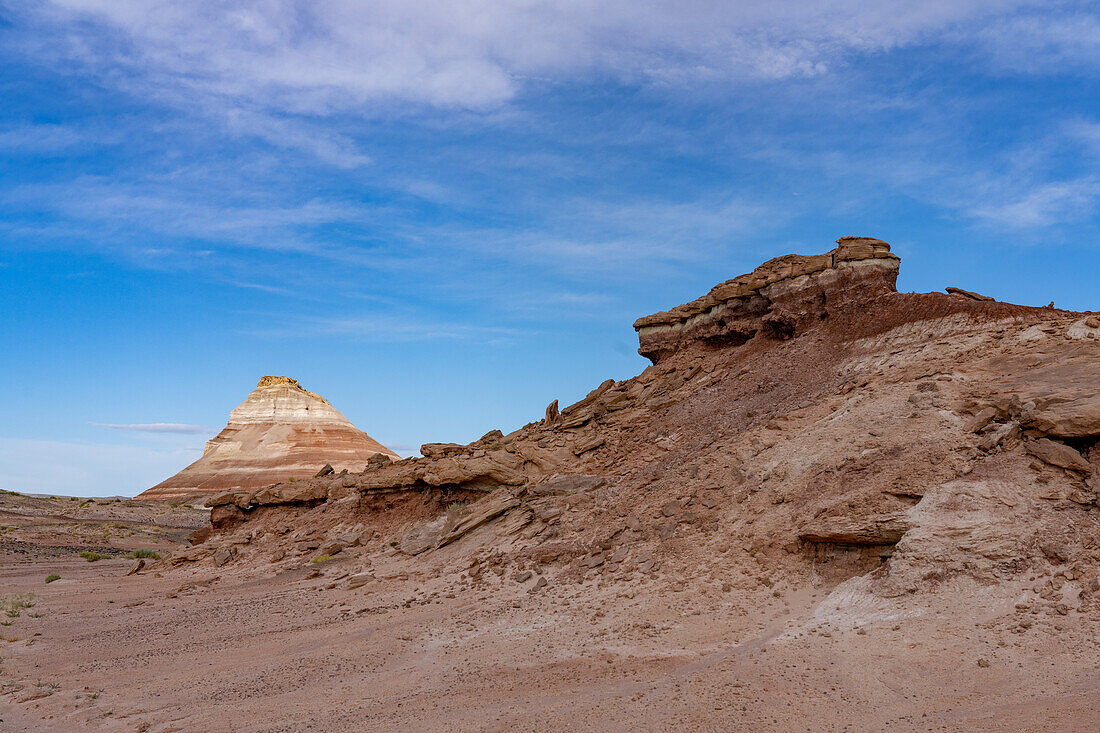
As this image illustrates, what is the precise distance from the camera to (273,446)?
8181 centimetres

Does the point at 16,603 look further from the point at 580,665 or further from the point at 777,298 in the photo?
the point at 777,298

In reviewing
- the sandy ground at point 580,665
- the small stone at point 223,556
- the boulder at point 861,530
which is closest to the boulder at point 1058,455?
the boulder at point 861,530

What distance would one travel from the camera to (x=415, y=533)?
2042cm

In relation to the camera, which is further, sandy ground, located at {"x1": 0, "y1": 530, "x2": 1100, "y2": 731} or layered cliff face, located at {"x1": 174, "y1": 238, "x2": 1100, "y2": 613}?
layered cliff face, located at {"x1": 174, "y1": 238, "x2": 1100, "y2": 613}

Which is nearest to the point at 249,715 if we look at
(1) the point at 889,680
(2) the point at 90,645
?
(2) the point at 90,645

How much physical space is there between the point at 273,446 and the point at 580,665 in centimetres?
7784

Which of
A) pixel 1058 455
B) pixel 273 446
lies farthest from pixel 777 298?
pixel 273 446

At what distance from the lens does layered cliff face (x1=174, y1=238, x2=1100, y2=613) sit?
11156mm

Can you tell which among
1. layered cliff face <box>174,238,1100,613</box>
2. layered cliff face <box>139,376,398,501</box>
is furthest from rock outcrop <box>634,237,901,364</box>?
layered cliff face <box>139,376,398,501</box>

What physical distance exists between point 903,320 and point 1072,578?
1004cm

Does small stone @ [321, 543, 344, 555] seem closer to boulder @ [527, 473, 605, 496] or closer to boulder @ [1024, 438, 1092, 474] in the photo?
boulder @ [527, 473, 605, 496]

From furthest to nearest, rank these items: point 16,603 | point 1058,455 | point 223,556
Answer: point 223,556 → point 16,603 → point 1058,455

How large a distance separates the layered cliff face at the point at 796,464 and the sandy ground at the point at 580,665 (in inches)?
32.7

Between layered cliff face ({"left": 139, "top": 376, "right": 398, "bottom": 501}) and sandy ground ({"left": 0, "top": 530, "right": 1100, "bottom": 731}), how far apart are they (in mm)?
63992
